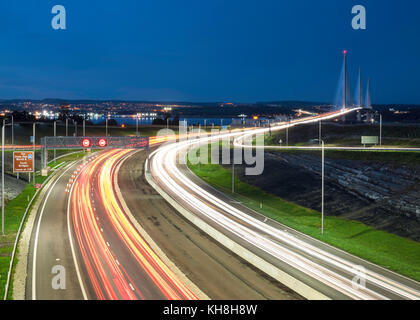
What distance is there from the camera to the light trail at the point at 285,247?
27062 millimetres

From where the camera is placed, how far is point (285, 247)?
119 ft

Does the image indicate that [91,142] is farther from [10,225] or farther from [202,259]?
[202,259]

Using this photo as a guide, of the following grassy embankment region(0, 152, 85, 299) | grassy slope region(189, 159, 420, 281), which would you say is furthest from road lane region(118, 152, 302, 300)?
grassy embankment region(0, 152, 85, 299)

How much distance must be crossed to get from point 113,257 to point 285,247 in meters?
13.5

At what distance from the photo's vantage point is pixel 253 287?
2831cm

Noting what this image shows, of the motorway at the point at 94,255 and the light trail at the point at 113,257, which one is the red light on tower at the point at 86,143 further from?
the motorway at the point at 94,255

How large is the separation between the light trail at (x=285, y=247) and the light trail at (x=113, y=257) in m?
7.96

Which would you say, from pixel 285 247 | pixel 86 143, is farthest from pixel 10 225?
pixel 285 247

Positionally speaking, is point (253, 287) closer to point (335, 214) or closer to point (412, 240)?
point (412, 240)

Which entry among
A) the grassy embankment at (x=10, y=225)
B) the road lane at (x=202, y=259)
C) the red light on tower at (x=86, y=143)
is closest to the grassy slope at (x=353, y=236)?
the road lane at (x=202, y=259)

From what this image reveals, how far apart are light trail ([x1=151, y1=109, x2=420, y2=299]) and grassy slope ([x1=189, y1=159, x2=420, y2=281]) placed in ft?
9.40
